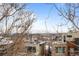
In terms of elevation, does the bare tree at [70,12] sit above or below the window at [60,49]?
above

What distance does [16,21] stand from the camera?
126 cm

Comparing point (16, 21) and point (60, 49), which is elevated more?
point (16, 21)

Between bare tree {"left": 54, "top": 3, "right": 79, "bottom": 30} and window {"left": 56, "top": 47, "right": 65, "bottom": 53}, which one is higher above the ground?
bare tree {"left": 54, "top": 3, "right": 79, "bottom": 30}

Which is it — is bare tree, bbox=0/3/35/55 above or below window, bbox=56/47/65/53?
above

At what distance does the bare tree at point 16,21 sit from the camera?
1245 millimetres

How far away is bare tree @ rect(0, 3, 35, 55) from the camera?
125cm

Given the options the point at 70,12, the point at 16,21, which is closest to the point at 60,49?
the point at 70,12

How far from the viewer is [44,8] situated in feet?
4.10

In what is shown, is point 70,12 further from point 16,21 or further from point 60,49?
point 16,21

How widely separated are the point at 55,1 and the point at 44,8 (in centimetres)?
11

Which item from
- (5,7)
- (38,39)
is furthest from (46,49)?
(5,7)

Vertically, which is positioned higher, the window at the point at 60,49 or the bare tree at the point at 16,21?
the bare tree at the point at 16,21

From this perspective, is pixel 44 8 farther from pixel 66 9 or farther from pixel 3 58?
pixel 3 58

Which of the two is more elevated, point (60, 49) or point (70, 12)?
point (70, 12)
